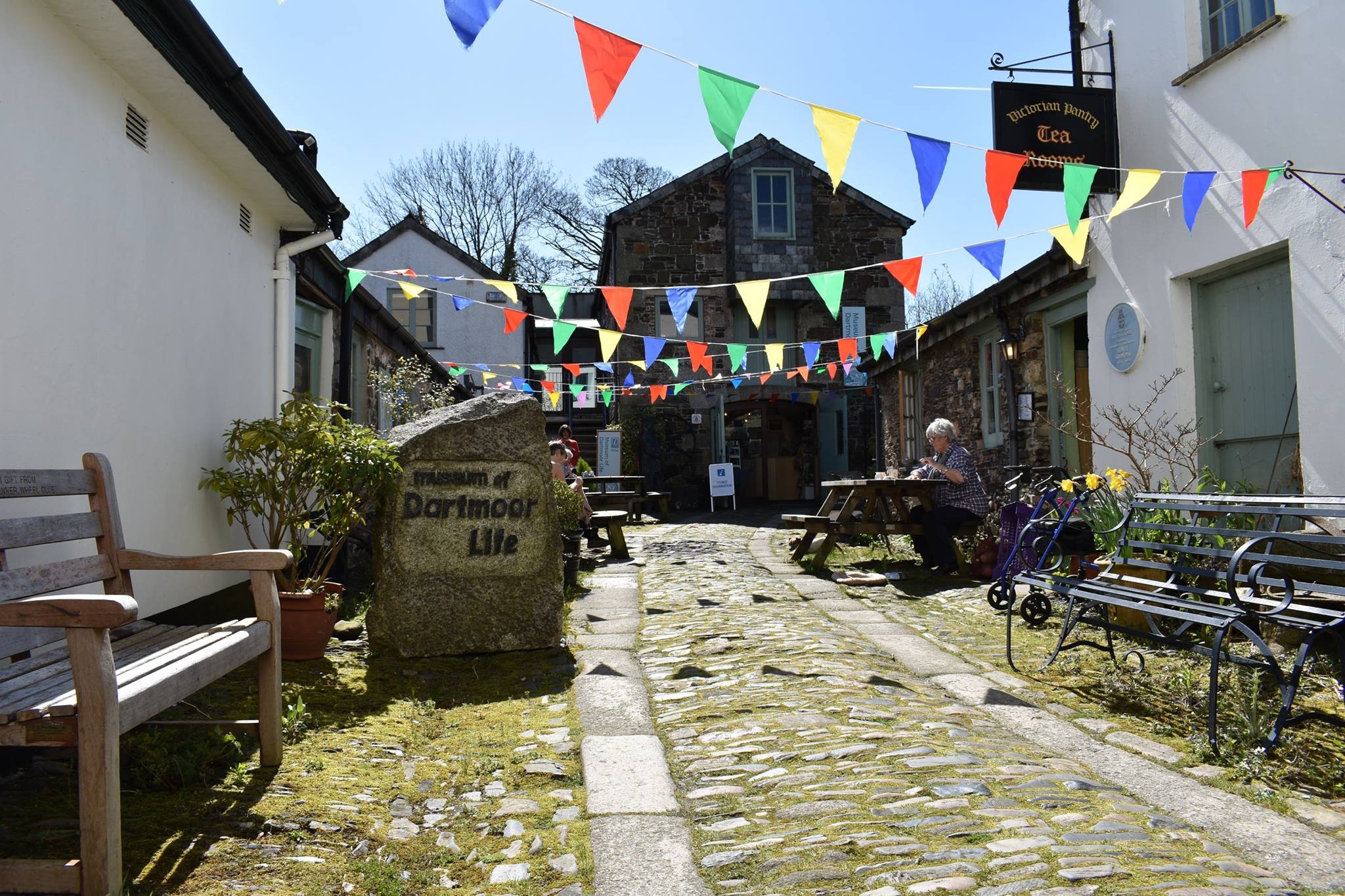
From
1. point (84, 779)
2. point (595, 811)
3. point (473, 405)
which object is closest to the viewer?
point (84, 779)

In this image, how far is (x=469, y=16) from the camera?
4039 millimetres

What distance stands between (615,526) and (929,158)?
17.4 feet

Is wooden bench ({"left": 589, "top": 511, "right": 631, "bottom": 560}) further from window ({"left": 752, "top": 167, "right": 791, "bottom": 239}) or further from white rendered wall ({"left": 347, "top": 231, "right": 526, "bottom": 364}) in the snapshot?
white rendered wall ({"left": 347, "top": 231, "right": 526, "bottom": 364})

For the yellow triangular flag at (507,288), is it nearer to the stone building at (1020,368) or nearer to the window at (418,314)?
the stone building at (1020,368)

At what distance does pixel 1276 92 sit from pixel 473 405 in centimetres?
518

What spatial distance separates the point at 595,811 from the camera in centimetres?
275

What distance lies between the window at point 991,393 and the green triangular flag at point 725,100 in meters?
6.29

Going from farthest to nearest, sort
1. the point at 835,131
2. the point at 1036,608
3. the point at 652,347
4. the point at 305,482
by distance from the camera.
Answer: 1. the point at 652,347
2. the point at 1036,608
3. the point at 835,131
4. the point at 305,482

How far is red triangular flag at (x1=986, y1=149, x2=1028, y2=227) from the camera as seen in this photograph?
5.65 meters

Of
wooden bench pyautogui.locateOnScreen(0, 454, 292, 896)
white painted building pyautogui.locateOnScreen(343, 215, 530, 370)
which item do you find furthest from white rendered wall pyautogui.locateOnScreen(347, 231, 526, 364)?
wooden bench pyautogui.locateOnScreen(0, 454, 292, 896)

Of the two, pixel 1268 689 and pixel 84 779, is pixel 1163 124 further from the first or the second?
pixel 84 779

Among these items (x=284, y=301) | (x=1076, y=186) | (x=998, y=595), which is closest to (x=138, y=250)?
(x=284, y=301)

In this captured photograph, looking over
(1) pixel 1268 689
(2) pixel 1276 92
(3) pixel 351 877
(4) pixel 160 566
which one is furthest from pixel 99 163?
(2) pixel 1276 92

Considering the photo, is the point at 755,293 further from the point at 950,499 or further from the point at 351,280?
the point at 351,280
